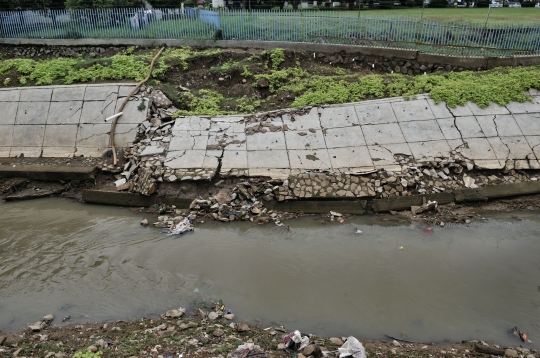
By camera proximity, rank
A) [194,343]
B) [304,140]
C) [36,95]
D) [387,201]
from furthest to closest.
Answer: [36,95]
[304,140]
[387,201]
[194,343]

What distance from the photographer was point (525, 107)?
345 inches

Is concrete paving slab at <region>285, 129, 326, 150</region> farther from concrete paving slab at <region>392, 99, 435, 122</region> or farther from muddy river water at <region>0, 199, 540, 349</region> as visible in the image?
concrete paving slab at <region>392, 99, 435, 122</region>

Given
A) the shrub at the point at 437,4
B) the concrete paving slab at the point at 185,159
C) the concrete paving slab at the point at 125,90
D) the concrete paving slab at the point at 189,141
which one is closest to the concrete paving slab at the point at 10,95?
the concrete paving slab at the point at 125,90

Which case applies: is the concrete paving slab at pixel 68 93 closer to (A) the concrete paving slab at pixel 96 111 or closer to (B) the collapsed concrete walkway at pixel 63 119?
(B) the collapsed concrete walkway at pixel 63 119

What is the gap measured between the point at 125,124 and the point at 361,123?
553cm

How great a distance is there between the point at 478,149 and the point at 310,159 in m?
3.52

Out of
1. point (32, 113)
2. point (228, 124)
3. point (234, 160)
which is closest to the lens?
point (234, 160)

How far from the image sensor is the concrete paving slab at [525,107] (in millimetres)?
8711

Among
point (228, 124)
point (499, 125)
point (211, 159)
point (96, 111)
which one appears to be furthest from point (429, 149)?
point (96, 111)

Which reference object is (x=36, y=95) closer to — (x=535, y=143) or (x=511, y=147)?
(x=511, y=147)

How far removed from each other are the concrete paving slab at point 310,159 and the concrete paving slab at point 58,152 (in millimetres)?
5239

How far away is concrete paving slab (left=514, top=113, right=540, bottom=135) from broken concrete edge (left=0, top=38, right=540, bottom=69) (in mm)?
2364

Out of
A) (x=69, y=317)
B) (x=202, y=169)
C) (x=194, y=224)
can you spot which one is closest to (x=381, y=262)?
(x=194, y=224)

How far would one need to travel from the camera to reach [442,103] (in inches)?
353
